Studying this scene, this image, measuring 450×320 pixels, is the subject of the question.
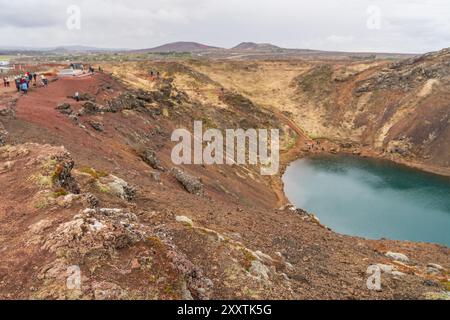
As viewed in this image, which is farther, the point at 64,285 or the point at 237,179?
the point at 237,179

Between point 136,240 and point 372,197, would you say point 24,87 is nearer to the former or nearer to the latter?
point 136,240

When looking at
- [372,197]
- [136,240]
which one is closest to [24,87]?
[136,240]

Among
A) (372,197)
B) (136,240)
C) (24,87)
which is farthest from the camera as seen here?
(372,197)

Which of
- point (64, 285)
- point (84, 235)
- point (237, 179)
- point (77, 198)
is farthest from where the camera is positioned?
point (237, 179)

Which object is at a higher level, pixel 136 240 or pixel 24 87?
pixel 24 87

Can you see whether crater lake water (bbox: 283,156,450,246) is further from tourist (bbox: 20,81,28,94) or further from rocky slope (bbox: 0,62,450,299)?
tourist (bbox: 20,81,28,94)

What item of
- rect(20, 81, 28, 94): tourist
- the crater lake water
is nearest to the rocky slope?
rect(20, 81, 28, 94): tourist
